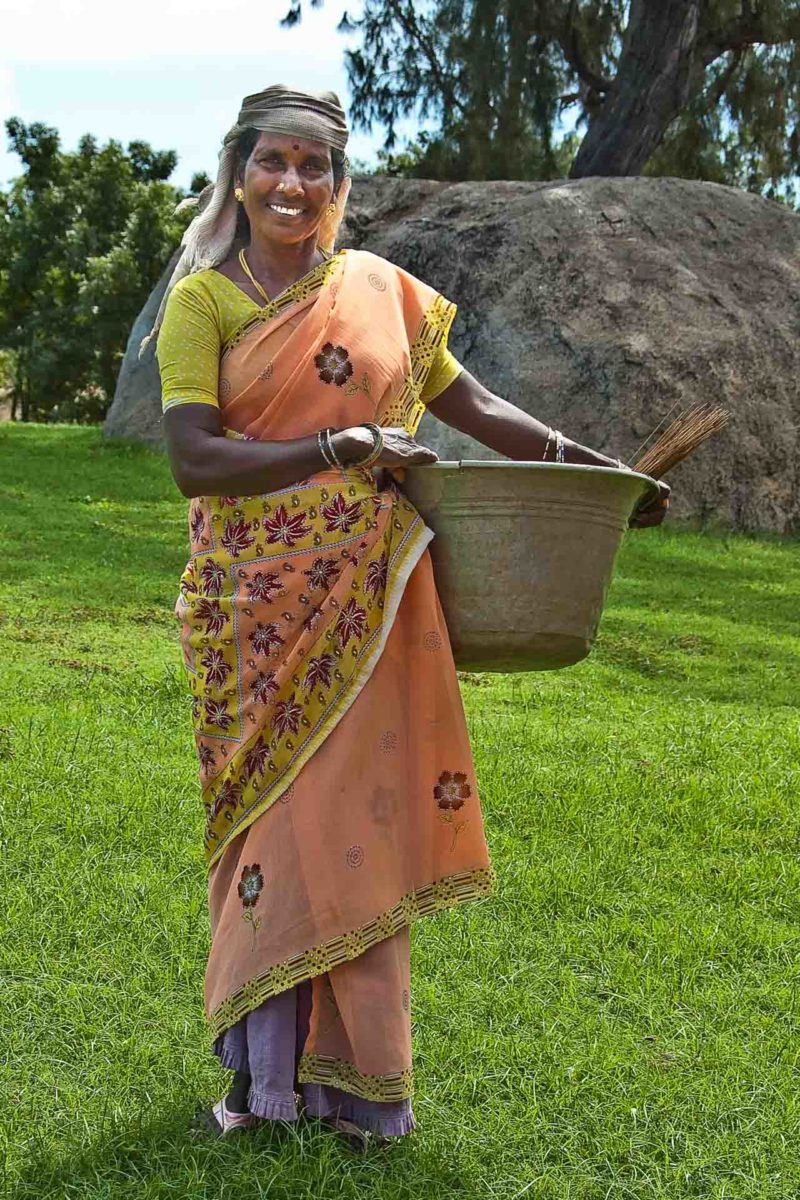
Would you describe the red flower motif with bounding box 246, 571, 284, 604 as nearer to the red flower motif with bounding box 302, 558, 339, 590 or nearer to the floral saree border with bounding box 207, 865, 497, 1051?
the red flower motif with bounding box 302, 558, 339, 590

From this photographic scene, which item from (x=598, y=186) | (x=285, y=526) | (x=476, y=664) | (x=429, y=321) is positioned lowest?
(x=476, y=664)

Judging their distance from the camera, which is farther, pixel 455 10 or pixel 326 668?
pixel 455 10

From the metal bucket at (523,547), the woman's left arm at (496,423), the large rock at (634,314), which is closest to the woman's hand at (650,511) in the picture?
the woman's left arm at (496,423)

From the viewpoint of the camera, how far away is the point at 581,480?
277 cm

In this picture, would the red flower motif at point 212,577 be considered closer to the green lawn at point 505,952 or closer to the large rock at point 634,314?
the green lawn at point 505,952

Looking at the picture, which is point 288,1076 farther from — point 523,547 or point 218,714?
point 523,547

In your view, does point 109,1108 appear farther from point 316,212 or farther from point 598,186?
point 598,186

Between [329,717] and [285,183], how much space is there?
1.07 meters

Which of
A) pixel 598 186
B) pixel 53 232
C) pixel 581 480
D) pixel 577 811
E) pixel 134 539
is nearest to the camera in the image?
pixel 581 480

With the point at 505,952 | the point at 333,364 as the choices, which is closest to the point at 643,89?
the point at 505,952

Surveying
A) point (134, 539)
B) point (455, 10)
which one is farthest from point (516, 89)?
point (134, 539)

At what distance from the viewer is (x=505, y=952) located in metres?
4.14

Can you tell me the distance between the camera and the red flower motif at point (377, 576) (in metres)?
2.88

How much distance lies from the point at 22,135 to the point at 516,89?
62.5ft
